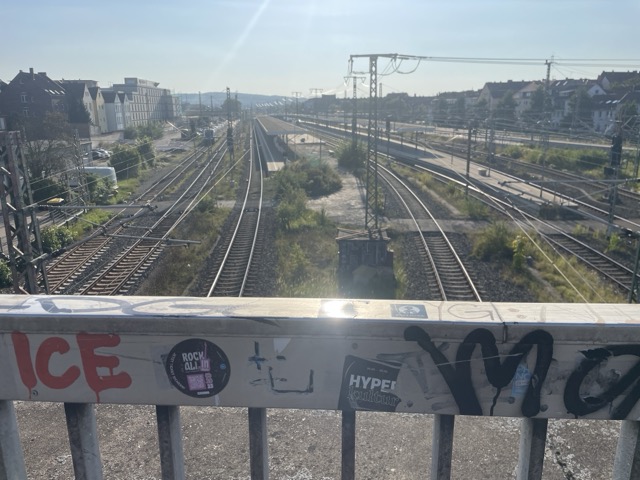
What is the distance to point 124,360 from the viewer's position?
9.70 feet

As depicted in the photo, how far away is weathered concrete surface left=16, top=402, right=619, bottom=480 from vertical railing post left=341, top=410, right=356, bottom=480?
1535 mm

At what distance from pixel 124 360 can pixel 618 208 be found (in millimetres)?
25407

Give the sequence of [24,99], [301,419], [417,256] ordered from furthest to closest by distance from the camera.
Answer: [24,99] < [417,256] < [301,419]

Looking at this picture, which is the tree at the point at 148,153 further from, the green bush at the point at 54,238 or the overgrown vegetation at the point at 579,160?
the overgrown vegetation at the point at 579,160

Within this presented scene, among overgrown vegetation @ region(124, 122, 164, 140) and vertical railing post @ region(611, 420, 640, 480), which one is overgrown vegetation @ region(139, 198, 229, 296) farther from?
overgrown vegetation @ region(124, 122, 164, 140)

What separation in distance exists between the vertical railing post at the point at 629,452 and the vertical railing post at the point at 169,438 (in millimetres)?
2568

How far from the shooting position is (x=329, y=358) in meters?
2.87

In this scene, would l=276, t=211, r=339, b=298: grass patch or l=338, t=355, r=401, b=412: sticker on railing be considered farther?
l=276, t=211, r=339, b=298: grass patch

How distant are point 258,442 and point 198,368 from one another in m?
0.63

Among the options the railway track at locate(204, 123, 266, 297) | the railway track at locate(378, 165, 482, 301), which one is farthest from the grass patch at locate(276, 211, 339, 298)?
the railway track at locate(378, 165, 482, 301)

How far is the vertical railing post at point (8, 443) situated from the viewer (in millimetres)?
3119

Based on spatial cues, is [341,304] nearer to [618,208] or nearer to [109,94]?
[618,208]

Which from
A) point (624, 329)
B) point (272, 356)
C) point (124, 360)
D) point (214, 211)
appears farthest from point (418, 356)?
point (214, 211)

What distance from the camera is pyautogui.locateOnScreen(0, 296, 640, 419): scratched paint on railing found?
9.11 feet
